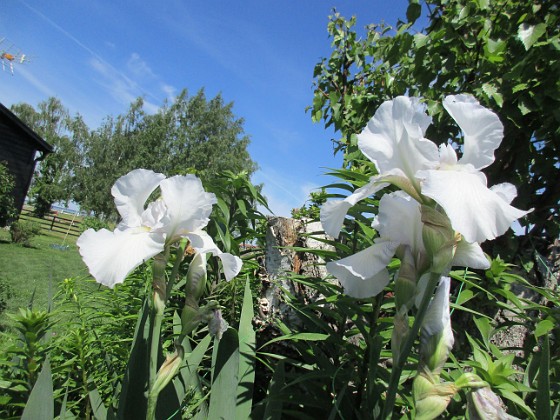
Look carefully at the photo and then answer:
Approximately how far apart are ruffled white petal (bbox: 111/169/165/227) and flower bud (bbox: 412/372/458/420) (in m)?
0.72

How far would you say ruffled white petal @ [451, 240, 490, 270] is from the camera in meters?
0.64

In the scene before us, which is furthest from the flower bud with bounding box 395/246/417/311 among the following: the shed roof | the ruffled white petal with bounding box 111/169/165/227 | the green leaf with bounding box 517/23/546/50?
the shed roof

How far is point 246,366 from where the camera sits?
1.13 m

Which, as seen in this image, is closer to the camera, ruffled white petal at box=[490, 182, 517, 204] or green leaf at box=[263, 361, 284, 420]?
ruffled white petal at box=[490, 182, 517, 204]

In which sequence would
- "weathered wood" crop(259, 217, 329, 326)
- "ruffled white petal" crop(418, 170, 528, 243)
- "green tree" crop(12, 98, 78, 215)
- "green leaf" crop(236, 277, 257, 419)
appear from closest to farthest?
1. "ruffled white petal" crop(418, 170, 528, 243)
2. "green leaf" crop(236, 277, 257, 419)
3. "weathered wood" crop(259, 217, 329, 326)
4. "green tree" crop(12, 98, 78, 215)

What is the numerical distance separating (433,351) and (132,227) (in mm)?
717

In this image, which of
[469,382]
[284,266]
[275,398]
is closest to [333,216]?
[469,382]

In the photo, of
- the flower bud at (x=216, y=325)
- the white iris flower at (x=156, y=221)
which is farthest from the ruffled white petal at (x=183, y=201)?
the flower bud at (x=216, y=325)

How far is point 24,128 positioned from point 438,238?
18.7 metres

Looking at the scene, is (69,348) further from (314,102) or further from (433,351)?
(314,102)

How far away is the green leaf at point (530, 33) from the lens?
72.2 inches

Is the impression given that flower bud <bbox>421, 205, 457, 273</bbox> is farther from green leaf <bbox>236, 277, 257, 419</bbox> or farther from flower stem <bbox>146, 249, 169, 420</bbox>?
green leaf <bbox>236, 277, 257, 419</bbox>

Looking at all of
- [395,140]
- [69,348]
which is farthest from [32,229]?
[395,140]

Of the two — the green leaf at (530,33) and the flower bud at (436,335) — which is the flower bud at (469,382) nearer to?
the flower bud at (436,335)
